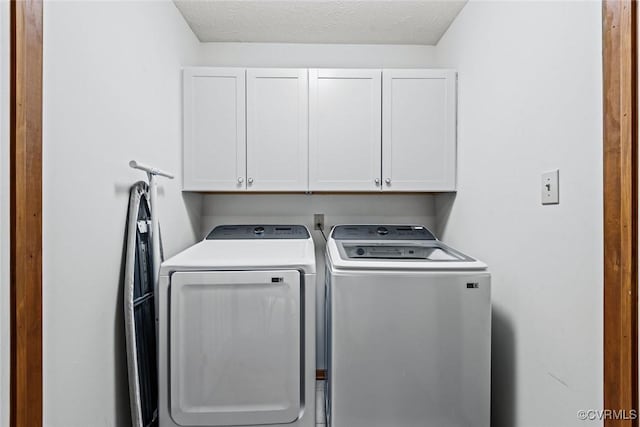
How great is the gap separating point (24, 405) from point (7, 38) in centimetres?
93

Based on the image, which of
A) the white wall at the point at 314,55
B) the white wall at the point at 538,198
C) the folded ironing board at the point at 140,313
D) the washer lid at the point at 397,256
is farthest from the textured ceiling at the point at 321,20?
the washer lid at the point at 397,256

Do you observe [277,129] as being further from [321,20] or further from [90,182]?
[90,182]

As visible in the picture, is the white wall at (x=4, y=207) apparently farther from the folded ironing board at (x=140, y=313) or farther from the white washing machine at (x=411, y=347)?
the white washing machine at (x=411, y=347)

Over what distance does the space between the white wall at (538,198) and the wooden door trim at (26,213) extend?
1578 mm

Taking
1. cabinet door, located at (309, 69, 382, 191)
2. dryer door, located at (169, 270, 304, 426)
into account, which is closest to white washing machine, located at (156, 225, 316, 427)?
dryer door, located at (169, 270, 304, 426)

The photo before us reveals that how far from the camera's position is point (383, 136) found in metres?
2.20

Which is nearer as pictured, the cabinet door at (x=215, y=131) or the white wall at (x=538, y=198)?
the white wall at (x=538, y=198)

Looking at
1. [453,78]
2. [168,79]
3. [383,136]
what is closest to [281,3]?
[168,79]

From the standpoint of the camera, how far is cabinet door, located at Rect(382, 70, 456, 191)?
85.7 inches

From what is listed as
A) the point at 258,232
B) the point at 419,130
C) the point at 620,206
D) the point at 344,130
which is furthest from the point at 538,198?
the point at 258,232

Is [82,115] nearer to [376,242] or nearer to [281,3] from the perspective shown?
[281,3]

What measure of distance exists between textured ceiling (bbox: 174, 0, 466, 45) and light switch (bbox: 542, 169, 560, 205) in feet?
4.13

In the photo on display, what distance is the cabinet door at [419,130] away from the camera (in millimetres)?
2178

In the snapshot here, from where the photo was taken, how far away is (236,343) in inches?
60.2
